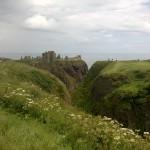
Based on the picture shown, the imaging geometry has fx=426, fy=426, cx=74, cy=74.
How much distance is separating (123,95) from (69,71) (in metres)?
28.2

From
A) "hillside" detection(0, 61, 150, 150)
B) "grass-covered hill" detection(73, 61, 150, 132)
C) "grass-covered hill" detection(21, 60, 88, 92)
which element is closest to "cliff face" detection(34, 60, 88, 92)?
"grass-covered hill" detection(21, 60, 88, 92)

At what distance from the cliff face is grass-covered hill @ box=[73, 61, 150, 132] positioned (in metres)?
3.00

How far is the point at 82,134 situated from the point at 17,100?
4875 mm

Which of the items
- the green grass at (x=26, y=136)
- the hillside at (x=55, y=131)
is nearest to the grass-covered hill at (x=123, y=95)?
the hillside at (x=55, y=131)

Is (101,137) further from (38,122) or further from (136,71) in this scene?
(136,71)

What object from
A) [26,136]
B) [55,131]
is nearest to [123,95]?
[55,131]

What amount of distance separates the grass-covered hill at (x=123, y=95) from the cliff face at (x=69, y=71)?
3.00 metres

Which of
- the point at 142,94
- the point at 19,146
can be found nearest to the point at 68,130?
the point at 19,146

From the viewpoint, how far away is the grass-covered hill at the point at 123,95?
203 feet

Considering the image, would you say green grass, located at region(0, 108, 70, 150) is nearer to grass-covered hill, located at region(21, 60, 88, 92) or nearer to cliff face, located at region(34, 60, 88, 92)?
grass-covered hill, located at region(21, 60, 88, 92)

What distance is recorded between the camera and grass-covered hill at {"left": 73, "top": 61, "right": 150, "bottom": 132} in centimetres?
6175

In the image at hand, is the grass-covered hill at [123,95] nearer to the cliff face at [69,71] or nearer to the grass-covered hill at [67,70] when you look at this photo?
the cliff face at [69,71]

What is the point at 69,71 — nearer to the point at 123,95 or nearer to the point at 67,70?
the point at 67,70

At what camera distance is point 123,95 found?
66.8m
